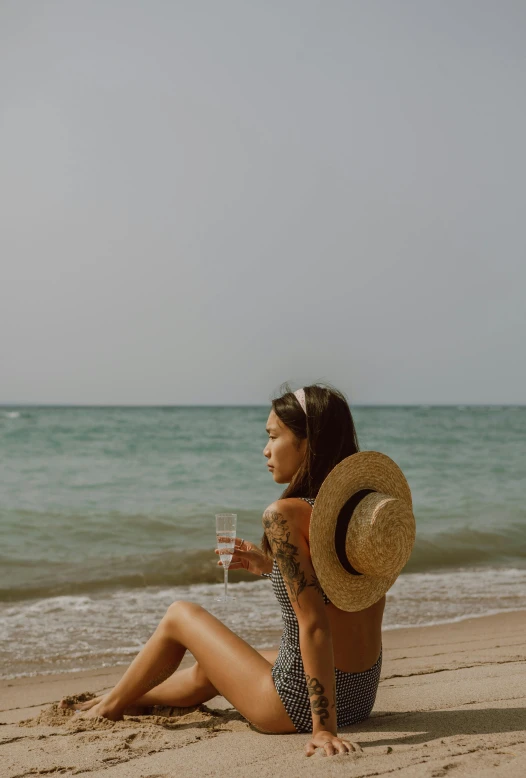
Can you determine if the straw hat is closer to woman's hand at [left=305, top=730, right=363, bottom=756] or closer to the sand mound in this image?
woman's hand at [left=305, top=730, right=363, bottom=756]

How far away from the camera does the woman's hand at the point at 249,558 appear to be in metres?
3.76

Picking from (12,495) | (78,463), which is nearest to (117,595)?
(12,495)

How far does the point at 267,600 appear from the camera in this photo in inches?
284

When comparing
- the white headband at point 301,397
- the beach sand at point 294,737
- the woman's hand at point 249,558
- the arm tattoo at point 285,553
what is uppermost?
the white headband at point 301,397

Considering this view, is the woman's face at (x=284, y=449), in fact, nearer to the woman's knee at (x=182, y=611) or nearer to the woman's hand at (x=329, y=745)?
the woman's knee at (x=182, y=611)

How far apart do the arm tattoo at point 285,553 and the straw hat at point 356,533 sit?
0.08 meters

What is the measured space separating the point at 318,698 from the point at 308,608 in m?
0.33

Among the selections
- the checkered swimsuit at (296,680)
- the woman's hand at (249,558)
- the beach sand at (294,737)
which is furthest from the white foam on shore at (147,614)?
the checkered swimsuit at (296,680)

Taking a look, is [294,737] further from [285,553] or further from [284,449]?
[284,449]

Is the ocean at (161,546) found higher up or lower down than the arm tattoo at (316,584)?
Answer: lower down

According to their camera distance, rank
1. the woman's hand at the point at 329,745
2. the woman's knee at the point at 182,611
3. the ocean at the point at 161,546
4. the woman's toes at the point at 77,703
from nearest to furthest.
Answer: the woman's hand at the point at 329,745
the woman's knee at the point at 182,611
the woman's toes at the point at 77,703
the ocean at the point at 161,546

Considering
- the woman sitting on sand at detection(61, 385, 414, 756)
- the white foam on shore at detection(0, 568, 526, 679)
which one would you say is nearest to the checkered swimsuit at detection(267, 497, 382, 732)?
the woman sitting on sand at detection(61, 385, 414, 756)

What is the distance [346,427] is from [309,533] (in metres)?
0.49

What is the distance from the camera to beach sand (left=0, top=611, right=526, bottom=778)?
285cm
